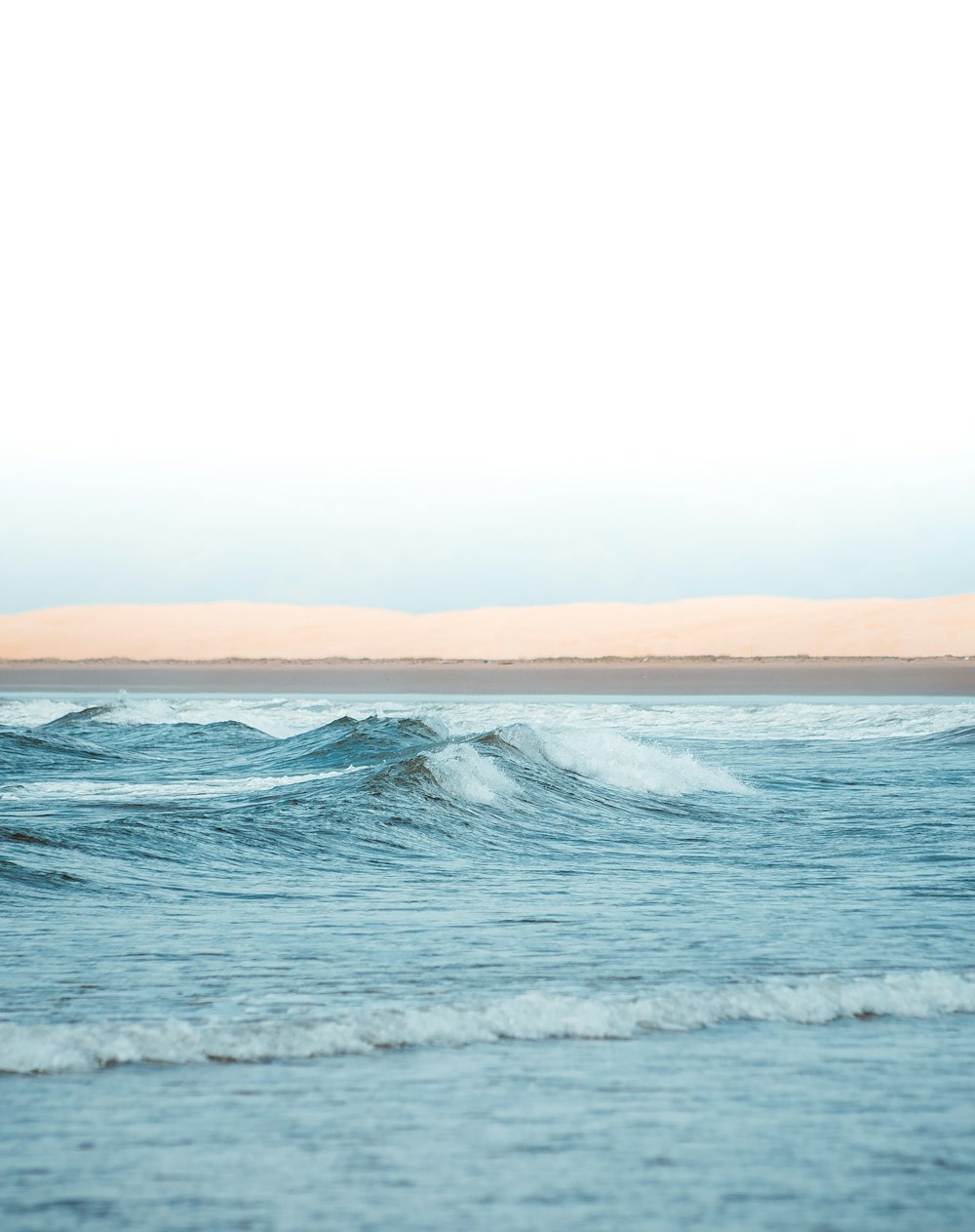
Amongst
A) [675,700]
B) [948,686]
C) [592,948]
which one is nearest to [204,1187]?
[592,948]

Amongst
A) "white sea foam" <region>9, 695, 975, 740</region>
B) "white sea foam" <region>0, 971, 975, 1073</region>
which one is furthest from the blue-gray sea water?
"white sea foam" <region>9, 695, 975, 740</region>

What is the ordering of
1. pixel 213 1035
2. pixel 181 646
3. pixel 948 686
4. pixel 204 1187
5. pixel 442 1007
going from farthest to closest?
1. pixel 181 646
2. pixel 948 686
3. pixel 442 1007
4. pixel 213 1035
5. pixel 204 1187

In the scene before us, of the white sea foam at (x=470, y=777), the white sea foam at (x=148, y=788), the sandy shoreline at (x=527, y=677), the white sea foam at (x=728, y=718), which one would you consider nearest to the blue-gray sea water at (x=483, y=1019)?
the white sea foam at (x=470, y=777)

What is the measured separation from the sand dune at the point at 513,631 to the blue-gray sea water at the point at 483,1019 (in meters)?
60.9

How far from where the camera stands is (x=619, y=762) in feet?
52.0

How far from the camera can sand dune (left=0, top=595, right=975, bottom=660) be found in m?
76.9

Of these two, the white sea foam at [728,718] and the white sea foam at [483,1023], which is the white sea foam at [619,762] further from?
the white sea foam at [483,1023]

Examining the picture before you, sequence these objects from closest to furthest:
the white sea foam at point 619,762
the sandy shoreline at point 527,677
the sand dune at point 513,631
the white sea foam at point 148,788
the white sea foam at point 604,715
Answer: the white sea foam at point 148,788, the white sea foam at point 619,762, the white sea foam at point 604,715, the sandy shoreline at point 527,677, the sand dune at point 513,631

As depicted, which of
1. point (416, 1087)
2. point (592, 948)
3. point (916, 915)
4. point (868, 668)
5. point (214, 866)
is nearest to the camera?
point (416, 1087)

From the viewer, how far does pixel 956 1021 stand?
5246 millimetres

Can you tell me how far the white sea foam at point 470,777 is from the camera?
13070mm

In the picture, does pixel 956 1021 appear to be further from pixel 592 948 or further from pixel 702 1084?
pixel 592 948

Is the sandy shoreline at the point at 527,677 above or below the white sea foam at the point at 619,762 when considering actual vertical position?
above

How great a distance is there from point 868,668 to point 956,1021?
166ft
